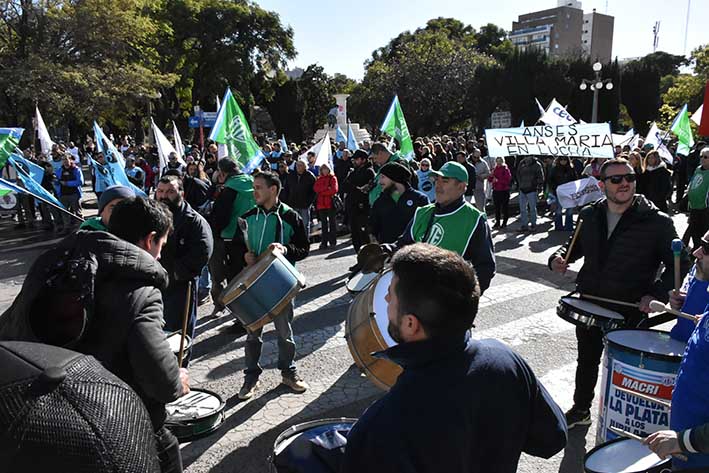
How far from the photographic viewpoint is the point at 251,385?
16.3 ft

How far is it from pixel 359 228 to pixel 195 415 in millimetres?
6824

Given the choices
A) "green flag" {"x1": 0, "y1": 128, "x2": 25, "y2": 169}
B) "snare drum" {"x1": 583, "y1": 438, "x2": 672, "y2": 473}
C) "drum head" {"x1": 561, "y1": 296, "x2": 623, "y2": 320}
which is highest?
"green flag" {"x1": 0, "y1": 128, "x2": 25, "y2": 169}

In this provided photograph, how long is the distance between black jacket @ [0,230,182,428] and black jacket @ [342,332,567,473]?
3.35 ft

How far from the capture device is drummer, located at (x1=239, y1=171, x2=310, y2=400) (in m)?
4.94

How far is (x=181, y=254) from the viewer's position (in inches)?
188

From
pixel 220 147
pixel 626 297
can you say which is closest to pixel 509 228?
pixel 220 147

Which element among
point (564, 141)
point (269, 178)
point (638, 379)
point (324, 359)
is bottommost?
point (324, 359)

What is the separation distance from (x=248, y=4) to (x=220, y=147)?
41.2 m

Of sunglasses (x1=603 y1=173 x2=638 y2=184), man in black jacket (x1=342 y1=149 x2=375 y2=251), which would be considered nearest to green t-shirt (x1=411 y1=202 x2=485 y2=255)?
sunglasses (x1=603 y1=173 x2=638 y2=184)

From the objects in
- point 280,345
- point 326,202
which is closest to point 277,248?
point 280,345

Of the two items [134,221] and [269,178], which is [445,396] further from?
[269,178]

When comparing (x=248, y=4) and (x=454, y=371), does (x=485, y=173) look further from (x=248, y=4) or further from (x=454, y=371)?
(x=248, y=4)

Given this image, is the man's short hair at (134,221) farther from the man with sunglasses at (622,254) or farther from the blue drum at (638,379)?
the man with sunglasses at (622,254)

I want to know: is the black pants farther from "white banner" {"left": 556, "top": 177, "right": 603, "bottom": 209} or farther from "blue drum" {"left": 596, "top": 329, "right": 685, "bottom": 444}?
"blue drum" {"left": 596, "top": 329, "right": 685, "bottom": 444}
